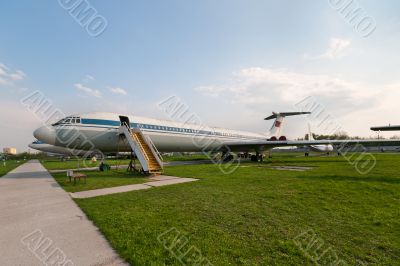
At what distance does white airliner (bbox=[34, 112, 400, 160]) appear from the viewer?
573 inches

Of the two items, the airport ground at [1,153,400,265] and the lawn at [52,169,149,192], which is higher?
the lawn at [52,169,149,192]

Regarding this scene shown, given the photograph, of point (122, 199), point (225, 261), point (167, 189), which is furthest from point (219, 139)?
point (225, 261)

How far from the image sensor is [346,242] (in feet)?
13.5

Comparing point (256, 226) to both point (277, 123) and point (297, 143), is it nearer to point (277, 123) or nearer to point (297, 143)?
point (297, 143)

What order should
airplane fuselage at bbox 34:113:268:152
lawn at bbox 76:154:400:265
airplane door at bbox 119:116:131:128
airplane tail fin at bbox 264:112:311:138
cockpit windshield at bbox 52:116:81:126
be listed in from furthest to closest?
1. airplane tail fin at bbox 264:112:311:138
2. airplane door at bbox 119:116:131:128
3. cockpit windshield at bbox 52:116:81:126
4. airplane fuselage at bbox 34:113:268:152
5. lawn at bbox 76:154:400:265

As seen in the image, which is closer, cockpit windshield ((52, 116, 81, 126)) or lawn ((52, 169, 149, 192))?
lawn ((52, 169, 149, 192))

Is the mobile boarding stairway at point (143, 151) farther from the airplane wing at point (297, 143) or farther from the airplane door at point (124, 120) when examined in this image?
the airplane wing at point (297, 143)

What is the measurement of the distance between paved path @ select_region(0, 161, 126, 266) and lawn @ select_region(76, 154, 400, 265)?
0.28m

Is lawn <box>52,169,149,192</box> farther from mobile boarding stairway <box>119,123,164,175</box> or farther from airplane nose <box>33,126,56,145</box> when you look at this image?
airplane nose <box>33,126,56,145</box>

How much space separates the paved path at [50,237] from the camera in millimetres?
3723

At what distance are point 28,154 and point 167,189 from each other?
134478 mm

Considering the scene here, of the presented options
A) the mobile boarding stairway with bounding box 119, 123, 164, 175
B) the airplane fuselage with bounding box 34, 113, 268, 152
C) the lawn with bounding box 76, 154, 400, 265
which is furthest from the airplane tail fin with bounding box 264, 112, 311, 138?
the lawn with bounding box 76, 154, 400, 265

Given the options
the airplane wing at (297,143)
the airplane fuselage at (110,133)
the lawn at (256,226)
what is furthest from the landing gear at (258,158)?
the lawn at (256,226)

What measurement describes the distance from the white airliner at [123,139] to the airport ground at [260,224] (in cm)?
826
